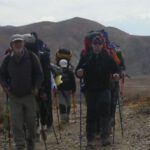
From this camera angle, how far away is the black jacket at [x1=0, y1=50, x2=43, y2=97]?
11.5 metres

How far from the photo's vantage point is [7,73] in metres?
11.7

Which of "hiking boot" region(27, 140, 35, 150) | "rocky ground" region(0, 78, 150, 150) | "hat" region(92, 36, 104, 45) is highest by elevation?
"hat" region(92, 36, 104, 45)

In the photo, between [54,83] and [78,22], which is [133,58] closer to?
[78,22]

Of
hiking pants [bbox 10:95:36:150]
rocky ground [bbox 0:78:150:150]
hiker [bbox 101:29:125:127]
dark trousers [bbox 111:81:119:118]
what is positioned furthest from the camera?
dark trousers [bbox 111:81:119:118]

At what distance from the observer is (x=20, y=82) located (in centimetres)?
1147

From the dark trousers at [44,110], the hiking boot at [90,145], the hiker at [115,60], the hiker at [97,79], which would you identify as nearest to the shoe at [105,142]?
the hiker at [97,79]

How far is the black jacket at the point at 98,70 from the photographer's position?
12477 mm

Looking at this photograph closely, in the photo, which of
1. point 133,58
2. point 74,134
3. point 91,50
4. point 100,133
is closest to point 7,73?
point 91,50

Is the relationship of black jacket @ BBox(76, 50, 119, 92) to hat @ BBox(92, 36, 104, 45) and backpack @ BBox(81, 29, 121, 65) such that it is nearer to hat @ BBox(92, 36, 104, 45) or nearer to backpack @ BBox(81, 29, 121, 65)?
hat @ BBox(92, 36, 104, 45)

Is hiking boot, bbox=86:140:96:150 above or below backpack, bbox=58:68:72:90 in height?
below

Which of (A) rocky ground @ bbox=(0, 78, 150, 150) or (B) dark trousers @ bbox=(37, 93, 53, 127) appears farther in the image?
(B) dark trousers @ bbox=(37, 93, 53, 127)

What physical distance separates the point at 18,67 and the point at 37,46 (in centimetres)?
143

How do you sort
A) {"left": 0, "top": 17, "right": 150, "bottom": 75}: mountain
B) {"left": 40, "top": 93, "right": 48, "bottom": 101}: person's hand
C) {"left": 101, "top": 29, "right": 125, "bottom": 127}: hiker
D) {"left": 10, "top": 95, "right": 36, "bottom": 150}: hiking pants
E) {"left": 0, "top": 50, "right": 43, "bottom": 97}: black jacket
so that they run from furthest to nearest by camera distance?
{"left": 0, "top": 17, "right": 150, "bottom": 75}: mountain → {"left": 101, "top": 29, "right": 125, "bottom": 127}: hiker → {"left": 40, "top": 93, "right": 48, "bottom": 101}: person's hand → {"left": 10, "top": 95, "right": 36, "bottom": 150}: hiking pants → {"left": 0, "top": 50, "right": 43, "bottom": 97}: black jacket

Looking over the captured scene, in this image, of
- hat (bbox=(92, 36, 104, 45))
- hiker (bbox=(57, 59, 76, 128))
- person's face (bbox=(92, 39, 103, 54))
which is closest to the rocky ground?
hiker (bbox=(57, 59, 76, 128))
